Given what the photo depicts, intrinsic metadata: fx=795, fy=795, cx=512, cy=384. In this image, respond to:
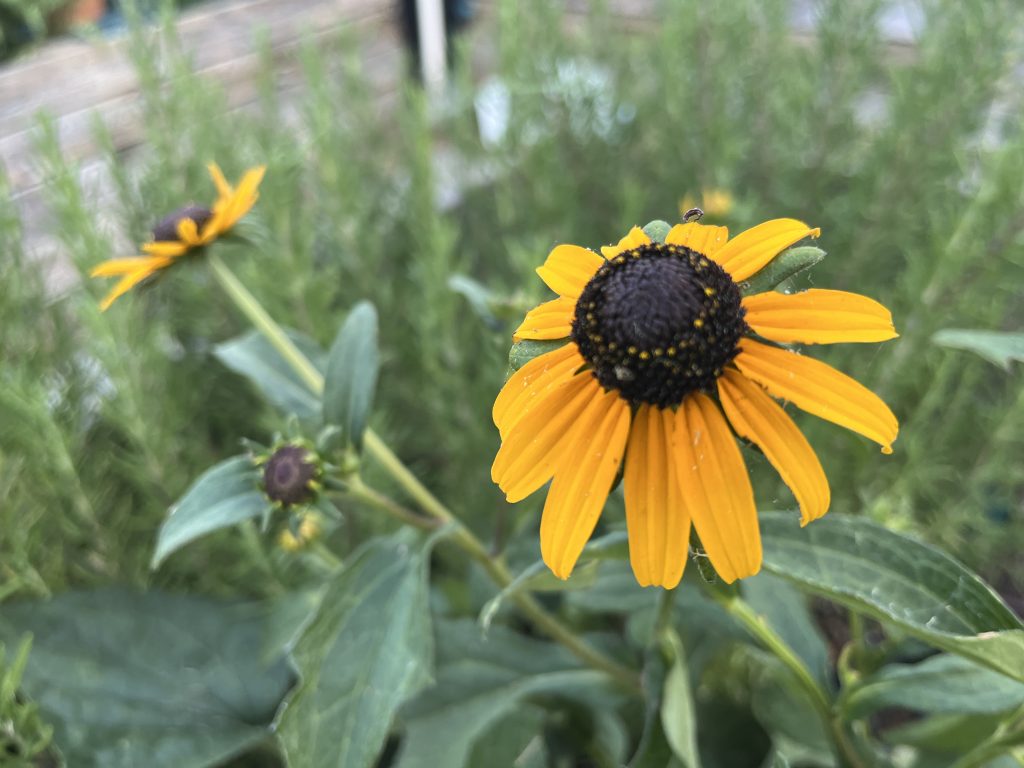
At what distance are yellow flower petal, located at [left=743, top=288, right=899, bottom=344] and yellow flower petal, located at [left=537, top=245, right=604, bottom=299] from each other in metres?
0.08

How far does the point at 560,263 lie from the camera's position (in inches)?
16.8

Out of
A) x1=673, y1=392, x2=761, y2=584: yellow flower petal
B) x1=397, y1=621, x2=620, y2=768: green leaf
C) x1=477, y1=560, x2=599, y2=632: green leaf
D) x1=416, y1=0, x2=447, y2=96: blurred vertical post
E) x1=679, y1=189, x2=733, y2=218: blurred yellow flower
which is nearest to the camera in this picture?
x1=673, y1=392, x2=761, y2=584: yellow flower petal

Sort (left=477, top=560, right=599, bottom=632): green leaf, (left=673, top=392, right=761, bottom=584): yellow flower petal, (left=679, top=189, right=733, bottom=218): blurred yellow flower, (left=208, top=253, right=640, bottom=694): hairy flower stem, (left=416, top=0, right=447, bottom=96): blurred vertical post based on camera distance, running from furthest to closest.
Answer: (left=416, top=0, right=447, bottom=96): blurred vertical post < (left=679, top=189, right=733, bottom=218): blurred yellow flower < (left=208, top=253, right=640, bottom=694): hairy flower stem < (left=477, top=560, right=599, bottom=632): green leaf < (left=673, top=392, right=761, bottom=584): yellow flower petal

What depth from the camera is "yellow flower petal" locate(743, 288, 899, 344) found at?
1.20 ft

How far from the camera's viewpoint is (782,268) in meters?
0.40

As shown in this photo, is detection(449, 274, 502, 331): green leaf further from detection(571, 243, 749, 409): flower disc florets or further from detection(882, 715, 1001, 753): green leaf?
detection(882, 715, 1001, 753): green leaf

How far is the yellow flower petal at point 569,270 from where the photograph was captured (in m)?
0.42

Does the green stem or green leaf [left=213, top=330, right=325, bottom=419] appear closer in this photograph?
the green stem

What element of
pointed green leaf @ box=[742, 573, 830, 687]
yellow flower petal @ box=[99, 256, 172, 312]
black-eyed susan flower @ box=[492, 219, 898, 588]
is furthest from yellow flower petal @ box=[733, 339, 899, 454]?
yellow flower petal @ box=[99, 256, 172, 312]

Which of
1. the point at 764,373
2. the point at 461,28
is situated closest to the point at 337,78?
the point at 461,28

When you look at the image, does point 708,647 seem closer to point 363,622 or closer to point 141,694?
point 363,622

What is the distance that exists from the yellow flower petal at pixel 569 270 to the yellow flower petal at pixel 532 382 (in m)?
0.03

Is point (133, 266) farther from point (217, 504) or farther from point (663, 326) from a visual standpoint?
point (663, 326)

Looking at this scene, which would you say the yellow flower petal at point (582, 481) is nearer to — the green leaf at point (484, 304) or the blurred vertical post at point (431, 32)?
the green leaf at point (484, 304)
